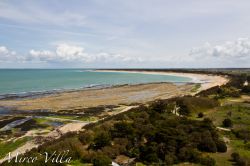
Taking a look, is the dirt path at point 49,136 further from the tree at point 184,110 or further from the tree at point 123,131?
the tree at point 184,110

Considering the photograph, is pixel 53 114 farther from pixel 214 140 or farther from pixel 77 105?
pixel 214 140

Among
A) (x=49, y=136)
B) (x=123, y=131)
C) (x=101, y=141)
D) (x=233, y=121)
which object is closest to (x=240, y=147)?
(x=123, y=131)

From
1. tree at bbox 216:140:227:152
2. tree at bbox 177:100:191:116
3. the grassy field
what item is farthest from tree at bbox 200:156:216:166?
tree at bbox 177:100:191:116

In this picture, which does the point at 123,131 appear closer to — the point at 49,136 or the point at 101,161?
the point at 101,161

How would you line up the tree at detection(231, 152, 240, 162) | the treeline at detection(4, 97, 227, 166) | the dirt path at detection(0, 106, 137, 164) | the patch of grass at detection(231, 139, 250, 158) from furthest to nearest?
the dirt path at detection(0, 106, 137, 164), the patch of grass at detection(231, 139, 250, 158), the tree at detection(231, 152, 240, 162), the treeline at detection(4, 97, 227, 166)

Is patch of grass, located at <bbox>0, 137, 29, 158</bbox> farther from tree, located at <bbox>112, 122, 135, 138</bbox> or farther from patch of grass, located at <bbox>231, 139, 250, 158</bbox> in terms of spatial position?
patch of grass, located at <bbox>231, 139, 250, 158</bbox>

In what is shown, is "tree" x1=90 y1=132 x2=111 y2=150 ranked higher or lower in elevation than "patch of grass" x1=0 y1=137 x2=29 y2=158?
higher

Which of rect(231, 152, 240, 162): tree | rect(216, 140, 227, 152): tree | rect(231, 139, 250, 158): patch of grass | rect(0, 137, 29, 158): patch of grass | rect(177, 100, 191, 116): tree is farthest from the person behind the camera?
rect(177, 100, 191, 116): tree

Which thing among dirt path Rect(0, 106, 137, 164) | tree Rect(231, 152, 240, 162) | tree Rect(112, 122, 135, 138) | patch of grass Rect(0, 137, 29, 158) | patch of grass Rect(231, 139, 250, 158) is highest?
tree Rect(112, 122, 135, 138)

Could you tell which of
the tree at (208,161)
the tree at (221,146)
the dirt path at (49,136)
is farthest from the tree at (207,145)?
the dirt path at (49,136)
